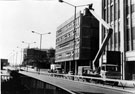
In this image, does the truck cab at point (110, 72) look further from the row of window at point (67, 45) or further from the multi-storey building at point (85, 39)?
the row of window at point (67, 45)

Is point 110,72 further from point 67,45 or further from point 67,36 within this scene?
point 67,36

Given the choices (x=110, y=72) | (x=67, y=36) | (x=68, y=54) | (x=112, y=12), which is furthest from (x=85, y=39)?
(x=110, y=72)

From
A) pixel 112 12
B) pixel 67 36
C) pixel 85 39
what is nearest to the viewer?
pixel 112 12

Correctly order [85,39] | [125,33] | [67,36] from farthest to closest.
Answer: [67,36] → [85,39] → [125,33]

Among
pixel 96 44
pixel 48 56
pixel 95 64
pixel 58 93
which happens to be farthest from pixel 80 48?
pixel 48 56

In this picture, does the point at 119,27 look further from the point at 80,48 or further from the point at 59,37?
the point at 59,37

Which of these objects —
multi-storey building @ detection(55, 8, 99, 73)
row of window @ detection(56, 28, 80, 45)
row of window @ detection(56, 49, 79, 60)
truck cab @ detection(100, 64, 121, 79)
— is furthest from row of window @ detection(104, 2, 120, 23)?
row of window @ detection(56, 49, 79, 60)

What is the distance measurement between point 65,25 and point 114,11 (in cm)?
4434

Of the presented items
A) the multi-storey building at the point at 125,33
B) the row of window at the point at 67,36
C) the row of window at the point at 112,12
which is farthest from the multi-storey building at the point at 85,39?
the multi-storey building at the point at 125,33

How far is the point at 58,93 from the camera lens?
54.4ft

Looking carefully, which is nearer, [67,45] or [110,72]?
[110,72]

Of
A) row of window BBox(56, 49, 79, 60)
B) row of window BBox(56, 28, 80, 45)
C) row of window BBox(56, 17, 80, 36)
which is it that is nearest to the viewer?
row of window BBox(56, 49, 79, 60)

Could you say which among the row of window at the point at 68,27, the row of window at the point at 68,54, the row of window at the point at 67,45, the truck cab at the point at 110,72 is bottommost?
the truck cab at the point at 110,72

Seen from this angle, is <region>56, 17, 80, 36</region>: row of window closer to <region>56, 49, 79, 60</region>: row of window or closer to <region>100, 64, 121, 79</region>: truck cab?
<region>56, 49, 79, 60</region>: row of window
